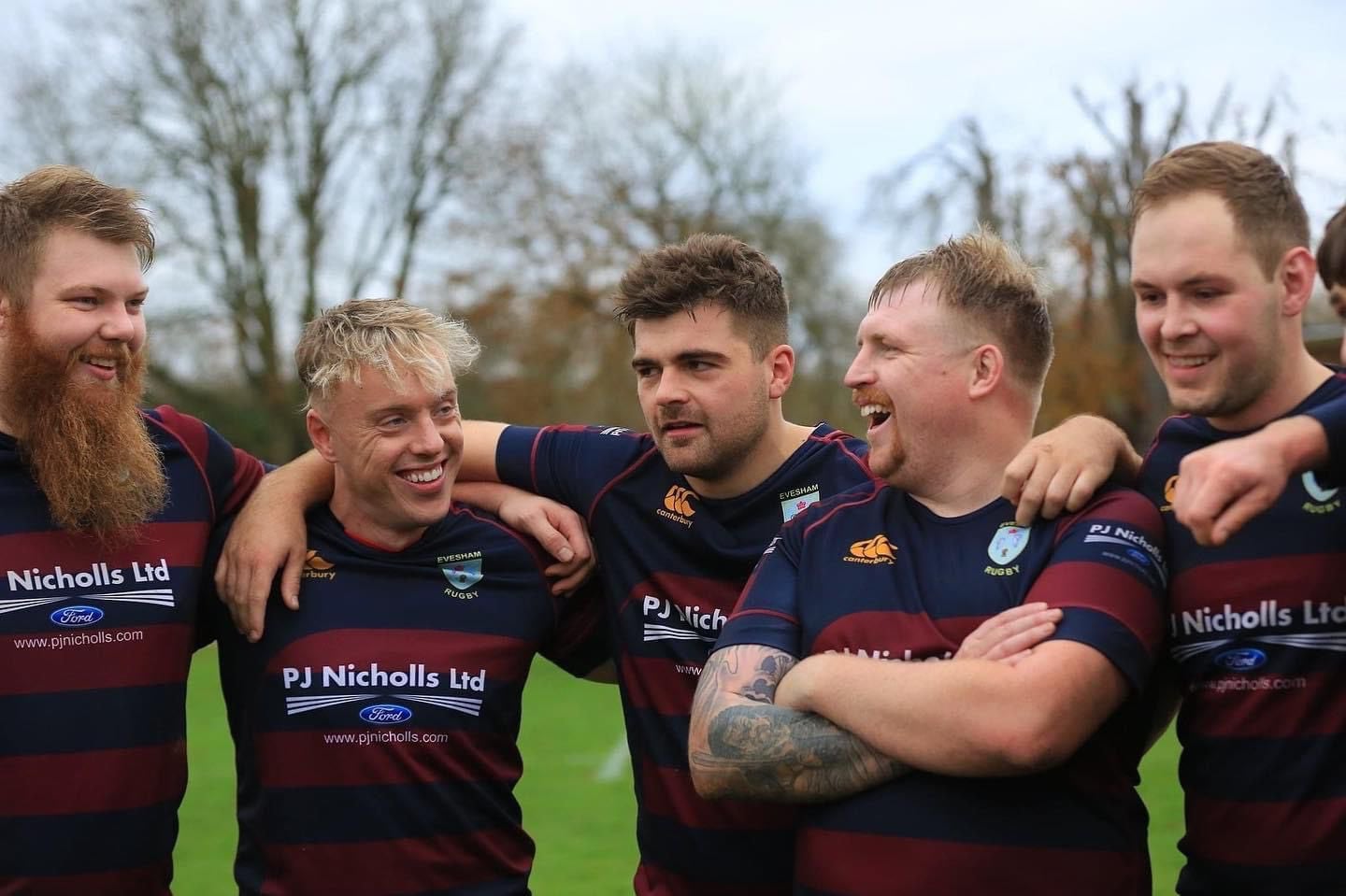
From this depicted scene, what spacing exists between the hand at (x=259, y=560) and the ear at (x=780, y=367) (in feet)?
5.06

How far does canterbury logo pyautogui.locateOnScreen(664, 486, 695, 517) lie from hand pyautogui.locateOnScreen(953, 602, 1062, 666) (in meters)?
1.28

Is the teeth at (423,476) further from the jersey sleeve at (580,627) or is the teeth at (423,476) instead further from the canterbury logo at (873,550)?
the canterbury logo at (873,550)

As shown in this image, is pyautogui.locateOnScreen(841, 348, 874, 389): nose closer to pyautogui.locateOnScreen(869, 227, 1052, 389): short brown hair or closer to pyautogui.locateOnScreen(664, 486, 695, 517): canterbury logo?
pyautogui.locateOnScreen(869, 227, 1052, 389): short brown hair

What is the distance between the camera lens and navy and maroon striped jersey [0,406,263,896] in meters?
3.75

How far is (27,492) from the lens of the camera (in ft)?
13.0

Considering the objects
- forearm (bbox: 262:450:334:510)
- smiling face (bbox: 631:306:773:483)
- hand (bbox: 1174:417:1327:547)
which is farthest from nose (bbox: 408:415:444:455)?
hand (bbox: 1174:417:1327:547)

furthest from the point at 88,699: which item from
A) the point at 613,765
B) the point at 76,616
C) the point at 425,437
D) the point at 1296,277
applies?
the point at 613,765

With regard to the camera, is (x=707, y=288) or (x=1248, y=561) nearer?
(x=1248, y=561)

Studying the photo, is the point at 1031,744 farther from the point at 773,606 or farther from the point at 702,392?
the point at 702,392

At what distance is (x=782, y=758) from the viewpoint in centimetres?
322

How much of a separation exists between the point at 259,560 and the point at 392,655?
481mm

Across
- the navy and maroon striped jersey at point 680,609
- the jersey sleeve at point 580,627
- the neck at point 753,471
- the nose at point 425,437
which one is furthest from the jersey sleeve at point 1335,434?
the nose at point 425,437

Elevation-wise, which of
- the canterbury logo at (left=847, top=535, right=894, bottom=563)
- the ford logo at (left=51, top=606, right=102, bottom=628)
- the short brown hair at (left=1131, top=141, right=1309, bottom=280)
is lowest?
the ford logo at (left=51, top=606, right=102, bottom=628)

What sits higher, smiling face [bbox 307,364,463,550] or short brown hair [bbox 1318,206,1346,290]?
short brown hair [bbox 1318,206,1346,290]
